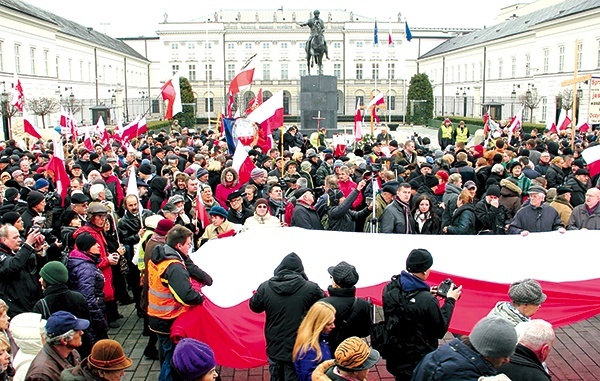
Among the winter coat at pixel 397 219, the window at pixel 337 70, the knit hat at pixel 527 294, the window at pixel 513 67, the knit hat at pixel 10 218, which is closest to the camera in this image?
the knit hat at pixel 527 294

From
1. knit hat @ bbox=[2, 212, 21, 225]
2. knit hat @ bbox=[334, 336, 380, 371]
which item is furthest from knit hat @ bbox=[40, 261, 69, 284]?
knit hat @ bbox=[334, 336, 380, 371]

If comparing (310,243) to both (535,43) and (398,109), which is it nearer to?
(535,43)

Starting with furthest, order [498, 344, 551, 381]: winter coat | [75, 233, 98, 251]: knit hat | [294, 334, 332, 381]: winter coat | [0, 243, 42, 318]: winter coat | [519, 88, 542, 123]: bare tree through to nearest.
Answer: [519, 88, 542, 123]: bare tree
[75, 233, 98, 251]: knit hat
[0, 243, 42, 318]: winter coat
[294, 334, 332, 381]: winter coat
[498, 344, 551, 381]: winter coat

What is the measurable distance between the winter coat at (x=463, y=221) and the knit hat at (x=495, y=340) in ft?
14.0

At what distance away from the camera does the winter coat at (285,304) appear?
479 centimetres

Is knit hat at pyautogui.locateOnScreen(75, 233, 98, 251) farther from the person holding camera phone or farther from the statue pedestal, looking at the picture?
the statue pedestal

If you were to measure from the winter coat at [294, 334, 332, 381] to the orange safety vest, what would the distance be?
4.31ft

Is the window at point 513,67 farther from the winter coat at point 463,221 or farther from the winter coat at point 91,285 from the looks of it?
the winter coat at point 91,285

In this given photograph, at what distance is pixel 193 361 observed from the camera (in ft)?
12.2

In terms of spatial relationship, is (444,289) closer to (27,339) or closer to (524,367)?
(524,367)

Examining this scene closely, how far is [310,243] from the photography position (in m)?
6.63

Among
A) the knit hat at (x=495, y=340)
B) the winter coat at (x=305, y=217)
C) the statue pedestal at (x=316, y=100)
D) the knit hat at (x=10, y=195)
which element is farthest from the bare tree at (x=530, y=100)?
the knit hat at (x=495, y=340)

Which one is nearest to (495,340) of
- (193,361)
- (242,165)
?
(193,361)

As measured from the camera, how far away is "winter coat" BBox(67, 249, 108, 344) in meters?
6.17
